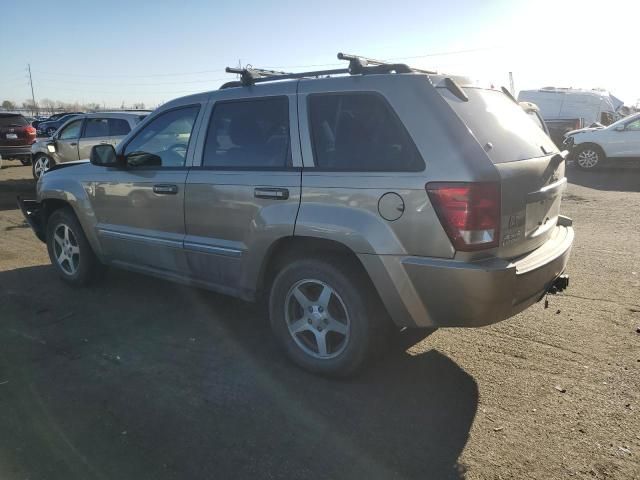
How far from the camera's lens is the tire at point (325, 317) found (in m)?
3.32

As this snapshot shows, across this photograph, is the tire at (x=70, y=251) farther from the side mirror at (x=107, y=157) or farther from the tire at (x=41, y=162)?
the tire at (x=41, y=162)

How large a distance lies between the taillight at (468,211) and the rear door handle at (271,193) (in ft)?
3.44

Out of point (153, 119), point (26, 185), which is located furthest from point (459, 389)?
point (26, 185)

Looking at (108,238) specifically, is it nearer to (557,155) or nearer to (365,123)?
(365,123)

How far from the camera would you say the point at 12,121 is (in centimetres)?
1728

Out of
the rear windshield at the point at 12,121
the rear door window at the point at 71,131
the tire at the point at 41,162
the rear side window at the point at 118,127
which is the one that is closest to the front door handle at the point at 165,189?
the rear side window at the point at 118,127

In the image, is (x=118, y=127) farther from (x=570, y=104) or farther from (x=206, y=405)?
(x=570, y=104)

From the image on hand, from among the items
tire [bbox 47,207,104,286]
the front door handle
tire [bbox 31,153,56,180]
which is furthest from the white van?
the front door handle

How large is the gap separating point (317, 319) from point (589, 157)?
14174 mm

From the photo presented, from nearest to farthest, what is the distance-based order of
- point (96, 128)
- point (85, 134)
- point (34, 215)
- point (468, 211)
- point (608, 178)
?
point (468, 211)
point (34, 215)
point (96, 128)
point (85, 134)
point (608, 178)

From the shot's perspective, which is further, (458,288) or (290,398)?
(290,398)

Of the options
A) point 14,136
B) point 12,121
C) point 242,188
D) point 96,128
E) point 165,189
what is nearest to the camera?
point 242,188

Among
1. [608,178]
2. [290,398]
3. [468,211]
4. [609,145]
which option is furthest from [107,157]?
[609,145]

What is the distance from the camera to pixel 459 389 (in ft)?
11.2
